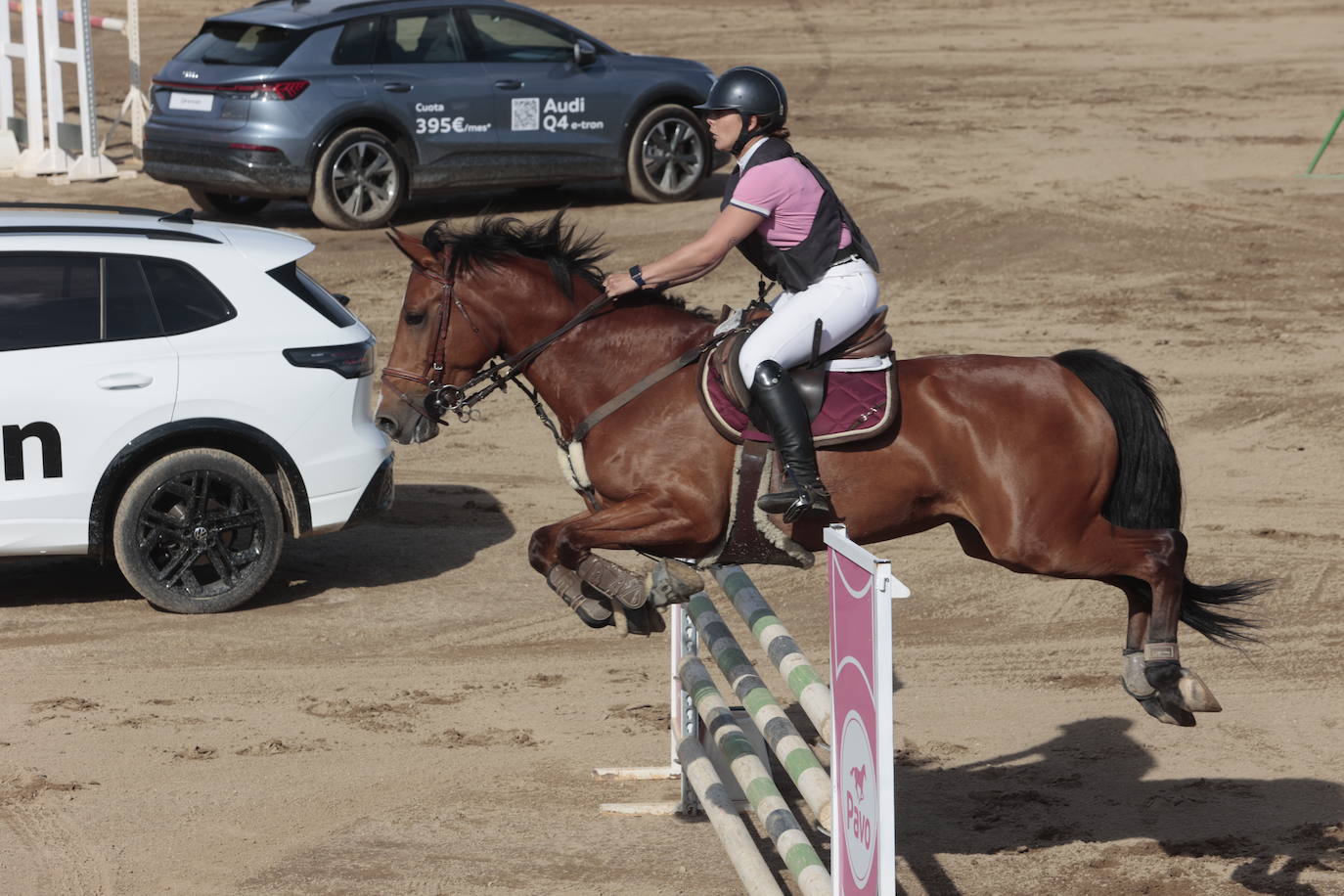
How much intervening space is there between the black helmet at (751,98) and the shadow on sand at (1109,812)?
2.72 meters

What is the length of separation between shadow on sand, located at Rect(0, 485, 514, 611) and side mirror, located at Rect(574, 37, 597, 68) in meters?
7.37

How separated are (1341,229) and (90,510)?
507 inches

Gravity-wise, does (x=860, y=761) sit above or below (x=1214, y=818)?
above

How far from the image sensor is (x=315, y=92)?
54.2ft

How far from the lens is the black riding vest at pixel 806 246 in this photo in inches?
250

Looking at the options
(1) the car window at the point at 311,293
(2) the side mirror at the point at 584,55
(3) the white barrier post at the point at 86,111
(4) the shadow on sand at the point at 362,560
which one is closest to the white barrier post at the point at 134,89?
(3) the white barrier post at the point at 86,111

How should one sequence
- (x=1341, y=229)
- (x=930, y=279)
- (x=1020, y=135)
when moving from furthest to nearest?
A: (x=1020, y=135)
(x=1341, y=229)
(x=930, y=279)

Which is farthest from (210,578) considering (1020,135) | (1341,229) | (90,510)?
(1020,135)

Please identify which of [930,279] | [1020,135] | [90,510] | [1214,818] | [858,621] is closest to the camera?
[858,621]

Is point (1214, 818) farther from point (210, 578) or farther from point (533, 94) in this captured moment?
point (533, 94)

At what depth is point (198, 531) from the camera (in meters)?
9.27

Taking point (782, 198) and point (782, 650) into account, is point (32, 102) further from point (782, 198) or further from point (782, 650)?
point (782, 650)

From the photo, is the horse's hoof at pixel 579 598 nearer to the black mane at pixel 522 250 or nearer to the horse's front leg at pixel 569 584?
the horse's front leg at pixel 569 584

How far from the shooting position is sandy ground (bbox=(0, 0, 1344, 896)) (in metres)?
6.63
